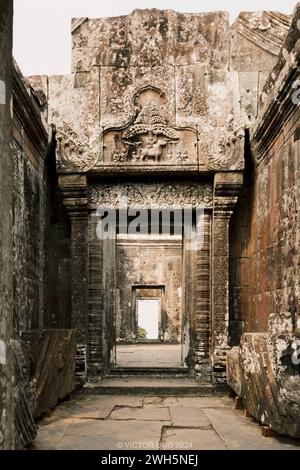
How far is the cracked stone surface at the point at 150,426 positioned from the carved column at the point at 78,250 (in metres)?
0.96

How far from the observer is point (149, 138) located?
6.72 m

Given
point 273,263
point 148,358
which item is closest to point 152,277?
point 148,358

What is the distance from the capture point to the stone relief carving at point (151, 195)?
6.83 m

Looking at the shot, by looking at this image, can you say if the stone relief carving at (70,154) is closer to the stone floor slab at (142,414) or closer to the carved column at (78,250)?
the carved column at (78,250)

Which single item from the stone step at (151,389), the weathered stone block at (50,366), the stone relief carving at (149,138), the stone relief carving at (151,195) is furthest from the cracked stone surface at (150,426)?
the stone relief carving at (149,138)

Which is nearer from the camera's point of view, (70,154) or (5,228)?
(5,228)

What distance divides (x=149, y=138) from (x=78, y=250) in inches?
66.9

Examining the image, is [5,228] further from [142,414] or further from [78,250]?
[78,250]

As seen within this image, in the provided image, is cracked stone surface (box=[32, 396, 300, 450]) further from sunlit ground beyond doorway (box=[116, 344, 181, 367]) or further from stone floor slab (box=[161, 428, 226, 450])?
sunlit ground beyond doorway (box=[116, 344, 181, 367])

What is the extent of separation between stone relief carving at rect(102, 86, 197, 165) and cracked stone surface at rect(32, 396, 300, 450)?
9.71 feet

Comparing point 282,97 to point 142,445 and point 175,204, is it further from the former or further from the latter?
point 142,445

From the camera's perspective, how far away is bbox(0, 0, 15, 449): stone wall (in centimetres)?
227

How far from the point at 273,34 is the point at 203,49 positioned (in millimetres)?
905
